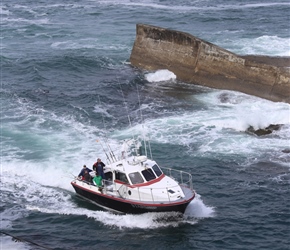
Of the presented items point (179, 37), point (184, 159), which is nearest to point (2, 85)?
point (179, 37)

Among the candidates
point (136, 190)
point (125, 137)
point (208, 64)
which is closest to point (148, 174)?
point (136, 190)

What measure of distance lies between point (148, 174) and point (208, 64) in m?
21.6

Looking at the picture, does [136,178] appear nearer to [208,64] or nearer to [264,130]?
[264,130]

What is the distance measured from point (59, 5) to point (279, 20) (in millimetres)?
33045

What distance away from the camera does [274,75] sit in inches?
1823

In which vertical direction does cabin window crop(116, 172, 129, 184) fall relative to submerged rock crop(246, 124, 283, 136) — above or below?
above

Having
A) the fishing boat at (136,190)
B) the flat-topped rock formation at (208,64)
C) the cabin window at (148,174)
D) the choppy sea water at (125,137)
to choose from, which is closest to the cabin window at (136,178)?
the fishing boat at (136,190)

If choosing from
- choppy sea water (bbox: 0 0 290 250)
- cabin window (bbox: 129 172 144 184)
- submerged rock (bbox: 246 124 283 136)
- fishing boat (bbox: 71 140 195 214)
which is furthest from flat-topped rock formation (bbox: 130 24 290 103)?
cabin window (bbox: 129 172 144 184)

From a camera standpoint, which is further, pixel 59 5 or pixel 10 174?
pixel 59 5

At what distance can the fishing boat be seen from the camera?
29.3 meters

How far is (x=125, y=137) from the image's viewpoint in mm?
40094

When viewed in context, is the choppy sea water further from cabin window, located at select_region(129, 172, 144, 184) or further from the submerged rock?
cabin window, located at select_region(129, 172, 144, 184)

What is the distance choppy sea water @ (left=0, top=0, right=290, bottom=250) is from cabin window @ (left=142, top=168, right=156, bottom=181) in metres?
1.95

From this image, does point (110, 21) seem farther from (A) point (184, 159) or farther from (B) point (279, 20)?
(A) point (184, 159)
